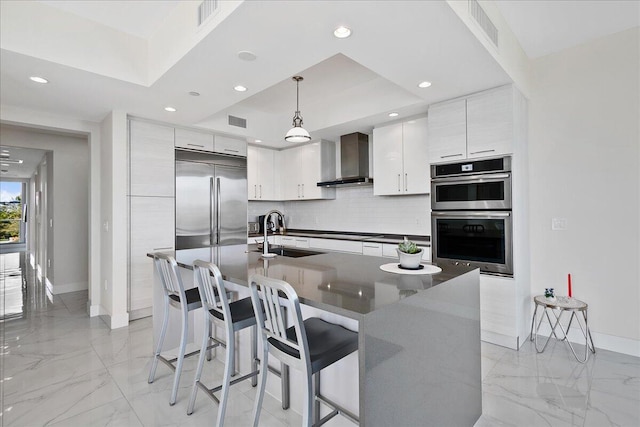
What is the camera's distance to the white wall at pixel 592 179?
2789 millimetres

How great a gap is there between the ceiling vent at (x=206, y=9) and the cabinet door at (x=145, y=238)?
2480mm

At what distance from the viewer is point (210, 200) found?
14.6ft

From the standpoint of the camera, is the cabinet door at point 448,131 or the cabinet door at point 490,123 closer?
the cabinet door at point 490,123

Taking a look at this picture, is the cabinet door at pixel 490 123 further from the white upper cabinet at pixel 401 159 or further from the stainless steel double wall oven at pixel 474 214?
the white upper cabinet at pixel 401 159

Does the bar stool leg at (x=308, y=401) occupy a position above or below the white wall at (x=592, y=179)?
below

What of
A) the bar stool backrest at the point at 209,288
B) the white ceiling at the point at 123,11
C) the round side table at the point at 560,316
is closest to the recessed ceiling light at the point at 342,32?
the white ceiling at the point at 123,11

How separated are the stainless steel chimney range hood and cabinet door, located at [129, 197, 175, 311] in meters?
2.33

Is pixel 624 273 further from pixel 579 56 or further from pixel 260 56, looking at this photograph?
pixel 260 56

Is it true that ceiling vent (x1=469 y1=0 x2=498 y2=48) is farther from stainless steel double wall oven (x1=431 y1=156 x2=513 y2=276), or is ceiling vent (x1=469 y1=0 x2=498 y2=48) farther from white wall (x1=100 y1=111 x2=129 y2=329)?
white wall (x1=100 y1=111 x2=129 y2=329)

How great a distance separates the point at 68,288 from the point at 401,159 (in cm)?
567

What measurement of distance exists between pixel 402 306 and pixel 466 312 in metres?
Answer: 0.69

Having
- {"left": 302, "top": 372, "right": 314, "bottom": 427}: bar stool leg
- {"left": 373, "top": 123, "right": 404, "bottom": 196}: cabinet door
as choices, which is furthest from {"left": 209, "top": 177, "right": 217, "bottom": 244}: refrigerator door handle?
{"left": 302, "top": 372, "right": 314, "bottom": 427}: bar stool leg

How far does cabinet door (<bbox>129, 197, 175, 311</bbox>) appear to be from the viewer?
12.6 ft

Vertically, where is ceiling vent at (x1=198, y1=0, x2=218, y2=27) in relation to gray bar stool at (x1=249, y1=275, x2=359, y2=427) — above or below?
above
